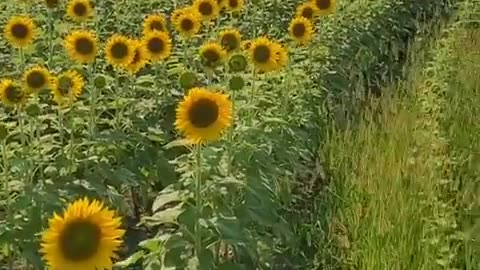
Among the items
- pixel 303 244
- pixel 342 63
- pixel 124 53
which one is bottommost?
pixel 303 244

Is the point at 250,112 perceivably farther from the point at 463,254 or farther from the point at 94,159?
the point at 463,254

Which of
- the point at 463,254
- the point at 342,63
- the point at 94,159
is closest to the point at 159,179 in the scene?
the point at 94,159

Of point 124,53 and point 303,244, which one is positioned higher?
point 124,53

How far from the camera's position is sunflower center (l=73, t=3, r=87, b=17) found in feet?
14.1

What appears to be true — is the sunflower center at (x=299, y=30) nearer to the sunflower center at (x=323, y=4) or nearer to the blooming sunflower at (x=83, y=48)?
the sunflower center at (x=323, y=4)

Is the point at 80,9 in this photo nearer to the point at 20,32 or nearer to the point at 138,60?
the point at 20,32

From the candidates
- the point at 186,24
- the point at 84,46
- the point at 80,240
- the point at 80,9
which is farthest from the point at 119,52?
the point at 80,240

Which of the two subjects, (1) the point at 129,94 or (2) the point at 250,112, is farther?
(1) the point at 129,94

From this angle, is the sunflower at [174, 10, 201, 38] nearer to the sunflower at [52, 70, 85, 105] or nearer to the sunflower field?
the sunflower field

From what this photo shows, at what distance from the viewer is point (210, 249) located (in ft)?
9.08

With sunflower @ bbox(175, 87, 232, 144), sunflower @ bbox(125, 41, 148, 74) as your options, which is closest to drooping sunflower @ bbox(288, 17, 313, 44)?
sunflower @ bbox(125, 41, 148, 74)

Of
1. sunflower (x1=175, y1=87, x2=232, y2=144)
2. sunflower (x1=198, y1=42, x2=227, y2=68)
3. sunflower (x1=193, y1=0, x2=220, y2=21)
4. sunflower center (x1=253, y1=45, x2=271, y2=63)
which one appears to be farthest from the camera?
sunflower (x1=193, y1=0, x2=220, y2=21)

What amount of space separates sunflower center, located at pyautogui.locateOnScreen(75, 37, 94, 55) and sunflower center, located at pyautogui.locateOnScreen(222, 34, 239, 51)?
555mm

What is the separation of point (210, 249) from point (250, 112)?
87 cm
